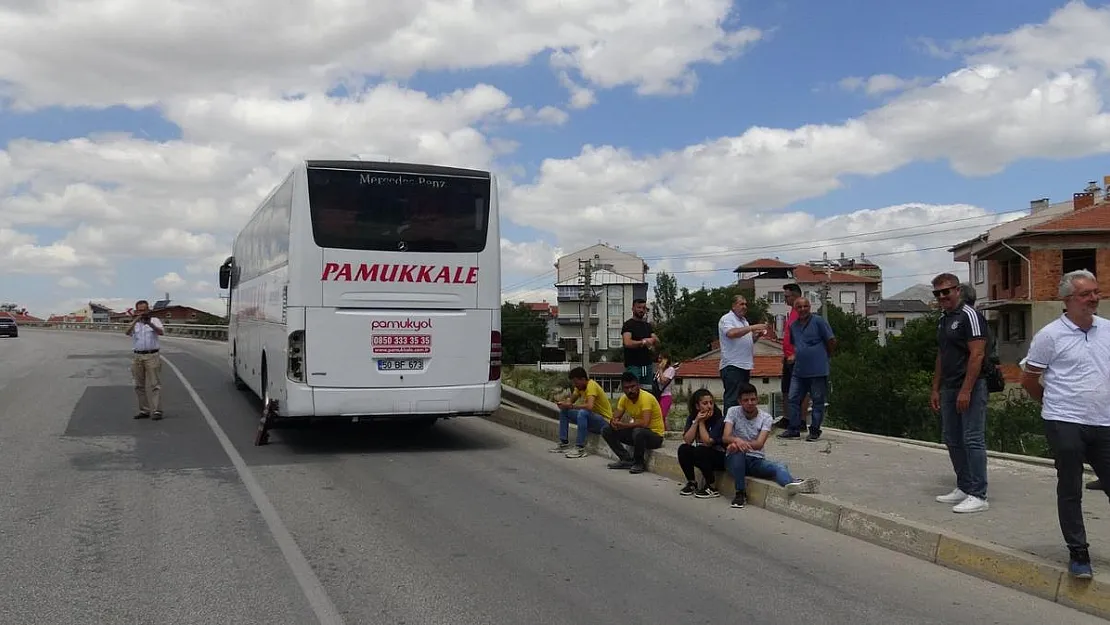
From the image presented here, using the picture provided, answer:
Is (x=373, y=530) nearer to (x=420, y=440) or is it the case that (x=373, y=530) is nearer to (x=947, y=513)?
(x=947, y=513)

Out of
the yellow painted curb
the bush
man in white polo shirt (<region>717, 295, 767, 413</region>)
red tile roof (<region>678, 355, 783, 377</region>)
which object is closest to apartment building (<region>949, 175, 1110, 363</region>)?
red tile roof (<region>678, 355, 783, 377</region>)

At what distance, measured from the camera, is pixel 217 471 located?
964cm

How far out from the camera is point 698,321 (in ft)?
338

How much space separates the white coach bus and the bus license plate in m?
0.01

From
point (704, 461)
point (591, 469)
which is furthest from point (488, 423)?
point (704, 461)

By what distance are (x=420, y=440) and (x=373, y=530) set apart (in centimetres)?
538

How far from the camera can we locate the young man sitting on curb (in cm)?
814

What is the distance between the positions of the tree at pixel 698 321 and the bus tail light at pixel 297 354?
89203 mm

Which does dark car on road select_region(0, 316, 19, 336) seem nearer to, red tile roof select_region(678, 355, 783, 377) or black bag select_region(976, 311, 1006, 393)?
red tile roof select_region(678, 355, 783, 377)

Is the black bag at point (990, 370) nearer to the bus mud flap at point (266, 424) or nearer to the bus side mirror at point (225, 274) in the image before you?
the bus mud flap at point (266, 424)

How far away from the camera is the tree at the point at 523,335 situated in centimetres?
11219

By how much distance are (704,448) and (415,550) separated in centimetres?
315

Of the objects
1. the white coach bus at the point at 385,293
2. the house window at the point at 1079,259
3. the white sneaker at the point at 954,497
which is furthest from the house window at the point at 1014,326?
the white sneaker at the point at 954,497

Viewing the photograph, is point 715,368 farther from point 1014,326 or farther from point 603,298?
point 603,298
